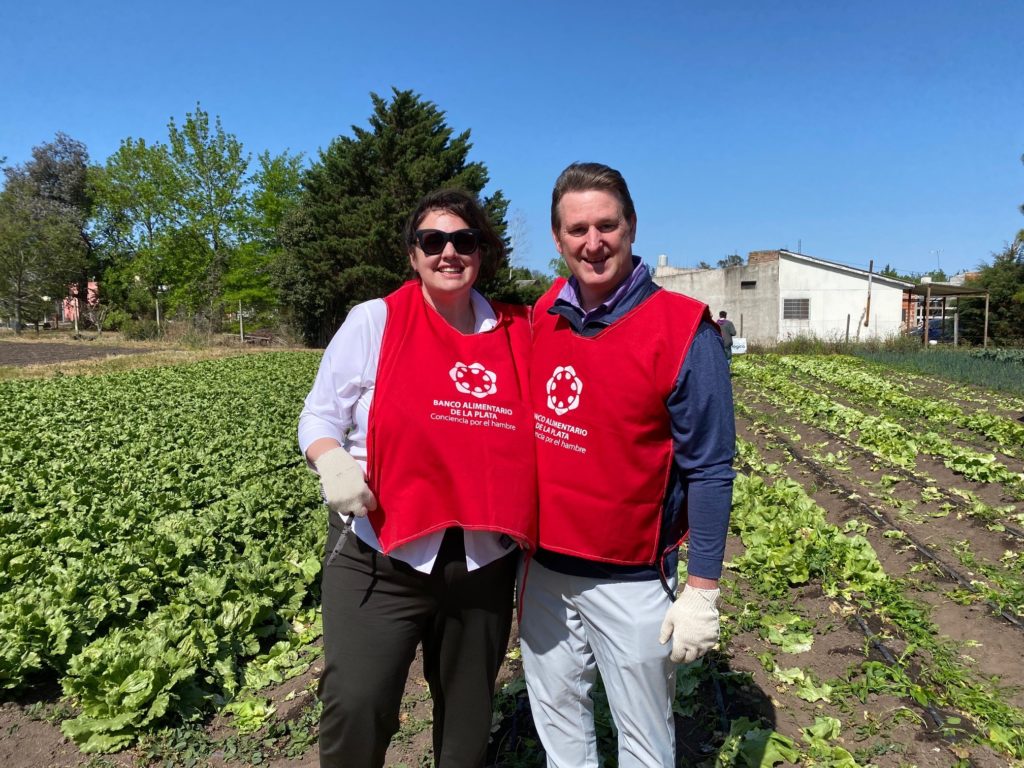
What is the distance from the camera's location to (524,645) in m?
2.21

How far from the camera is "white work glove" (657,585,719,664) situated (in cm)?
188

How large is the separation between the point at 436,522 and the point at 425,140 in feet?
106

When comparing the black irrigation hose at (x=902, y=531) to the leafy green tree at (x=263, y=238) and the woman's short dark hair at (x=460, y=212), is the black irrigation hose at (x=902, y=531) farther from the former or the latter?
the leafy green tree at (x=263, y=238)

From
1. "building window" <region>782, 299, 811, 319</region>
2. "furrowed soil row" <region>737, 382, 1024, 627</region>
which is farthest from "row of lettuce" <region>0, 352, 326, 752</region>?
"building window" <region>782, 299, 811, 319</region>

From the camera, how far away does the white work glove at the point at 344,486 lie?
6.13 ft

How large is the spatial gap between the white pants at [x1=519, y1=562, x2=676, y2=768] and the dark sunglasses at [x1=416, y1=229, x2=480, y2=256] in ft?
3.31

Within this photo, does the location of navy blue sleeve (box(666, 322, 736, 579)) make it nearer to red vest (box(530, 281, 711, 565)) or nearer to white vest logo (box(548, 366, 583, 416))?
red vest (box(530, 281, 711, 565))

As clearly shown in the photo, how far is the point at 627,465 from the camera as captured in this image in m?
1.93

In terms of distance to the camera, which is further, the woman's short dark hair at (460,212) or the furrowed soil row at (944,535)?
the furrowed soil row at (944,535)

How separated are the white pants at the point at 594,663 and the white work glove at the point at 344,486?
0.59m

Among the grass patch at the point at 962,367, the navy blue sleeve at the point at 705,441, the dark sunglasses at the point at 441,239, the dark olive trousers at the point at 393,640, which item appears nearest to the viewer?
the navy blue sleeve at the point at 705,441

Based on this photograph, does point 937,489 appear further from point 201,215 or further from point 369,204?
point 201,215

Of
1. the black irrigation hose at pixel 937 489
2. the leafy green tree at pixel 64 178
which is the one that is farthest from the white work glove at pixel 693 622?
the leafy green tree at pixel 64 178

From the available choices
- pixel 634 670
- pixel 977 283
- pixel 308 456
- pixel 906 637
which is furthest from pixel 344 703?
pixel 977 283
